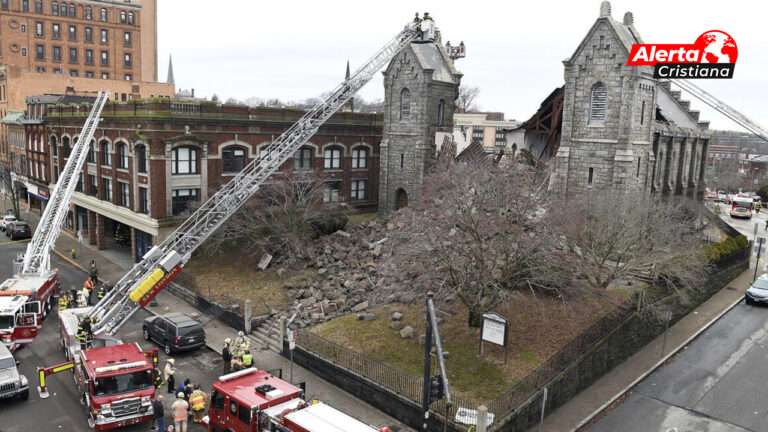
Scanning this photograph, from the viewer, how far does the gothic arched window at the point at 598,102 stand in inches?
1339

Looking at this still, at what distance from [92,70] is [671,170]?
84.4 meters

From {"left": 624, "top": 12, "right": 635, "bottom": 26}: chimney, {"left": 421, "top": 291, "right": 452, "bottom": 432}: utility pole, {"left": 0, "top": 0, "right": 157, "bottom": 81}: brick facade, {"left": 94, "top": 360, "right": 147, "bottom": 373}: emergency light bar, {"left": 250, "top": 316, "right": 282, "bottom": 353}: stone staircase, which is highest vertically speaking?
{"left": 0, "top": 0, "right": 157, "bottom": 81}: brick facade

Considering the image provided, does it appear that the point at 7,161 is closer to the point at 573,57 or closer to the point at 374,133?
the point at 374,133

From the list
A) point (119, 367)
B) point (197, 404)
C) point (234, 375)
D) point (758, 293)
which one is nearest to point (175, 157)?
point (119, 367)

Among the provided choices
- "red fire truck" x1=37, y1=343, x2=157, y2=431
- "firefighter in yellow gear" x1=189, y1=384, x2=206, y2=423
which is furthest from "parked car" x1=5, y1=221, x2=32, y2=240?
"firefighter in yellow gear" x1=189, y1=384, x2=206, y2=423

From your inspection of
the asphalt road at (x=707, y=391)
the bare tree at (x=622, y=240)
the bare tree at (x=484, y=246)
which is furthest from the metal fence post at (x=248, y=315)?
the asphalt road at (x=707, y=391)

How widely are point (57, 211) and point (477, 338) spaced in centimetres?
3075

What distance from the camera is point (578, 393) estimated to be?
73.5 feet

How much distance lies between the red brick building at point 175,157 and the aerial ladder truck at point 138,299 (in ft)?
14.4

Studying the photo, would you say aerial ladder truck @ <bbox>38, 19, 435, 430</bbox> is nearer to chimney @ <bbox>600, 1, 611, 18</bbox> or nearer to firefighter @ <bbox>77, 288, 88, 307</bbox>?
firefighter @ <bbox>77, 288, 88, 307</bbox>

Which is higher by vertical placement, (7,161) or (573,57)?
(573,57)

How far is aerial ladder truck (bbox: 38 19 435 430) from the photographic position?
61.3ft

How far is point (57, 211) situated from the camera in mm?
38594

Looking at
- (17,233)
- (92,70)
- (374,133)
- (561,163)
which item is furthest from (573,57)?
(92,70)
